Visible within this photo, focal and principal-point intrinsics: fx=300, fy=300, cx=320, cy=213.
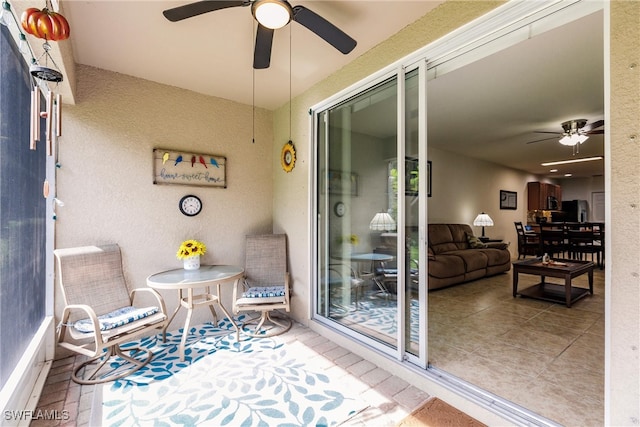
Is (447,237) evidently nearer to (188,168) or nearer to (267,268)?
(267,268)

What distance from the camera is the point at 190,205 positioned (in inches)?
135

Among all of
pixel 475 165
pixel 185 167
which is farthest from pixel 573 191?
pixel 185 167

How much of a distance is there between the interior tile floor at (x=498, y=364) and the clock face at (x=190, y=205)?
65.1 inches

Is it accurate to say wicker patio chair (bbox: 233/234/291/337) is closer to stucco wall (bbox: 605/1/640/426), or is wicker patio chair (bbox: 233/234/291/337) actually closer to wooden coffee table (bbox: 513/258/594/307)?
stucco wall (bbox: 605/1/640/426)

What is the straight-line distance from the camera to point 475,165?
718cm

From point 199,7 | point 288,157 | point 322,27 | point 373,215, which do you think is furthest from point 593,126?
point 199,7

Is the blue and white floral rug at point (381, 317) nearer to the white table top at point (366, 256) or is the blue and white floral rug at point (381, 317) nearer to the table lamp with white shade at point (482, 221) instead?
the white table top at point (366, 256)

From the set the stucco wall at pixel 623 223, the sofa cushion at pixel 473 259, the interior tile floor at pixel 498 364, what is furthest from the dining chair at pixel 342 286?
the sofa cushion at pixel 473 259

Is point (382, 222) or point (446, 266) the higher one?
point (382, 222)

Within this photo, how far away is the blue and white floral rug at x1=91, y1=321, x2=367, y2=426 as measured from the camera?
1.91 m

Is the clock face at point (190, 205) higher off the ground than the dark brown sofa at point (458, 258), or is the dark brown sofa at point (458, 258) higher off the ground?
the clock face at point (190, 205)

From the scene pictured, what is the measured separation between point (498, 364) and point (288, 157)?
9.70 feet

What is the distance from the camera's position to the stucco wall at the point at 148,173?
2842 mm

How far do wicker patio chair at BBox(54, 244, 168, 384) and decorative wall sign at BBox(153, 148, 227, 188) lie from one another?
91 centimetres
